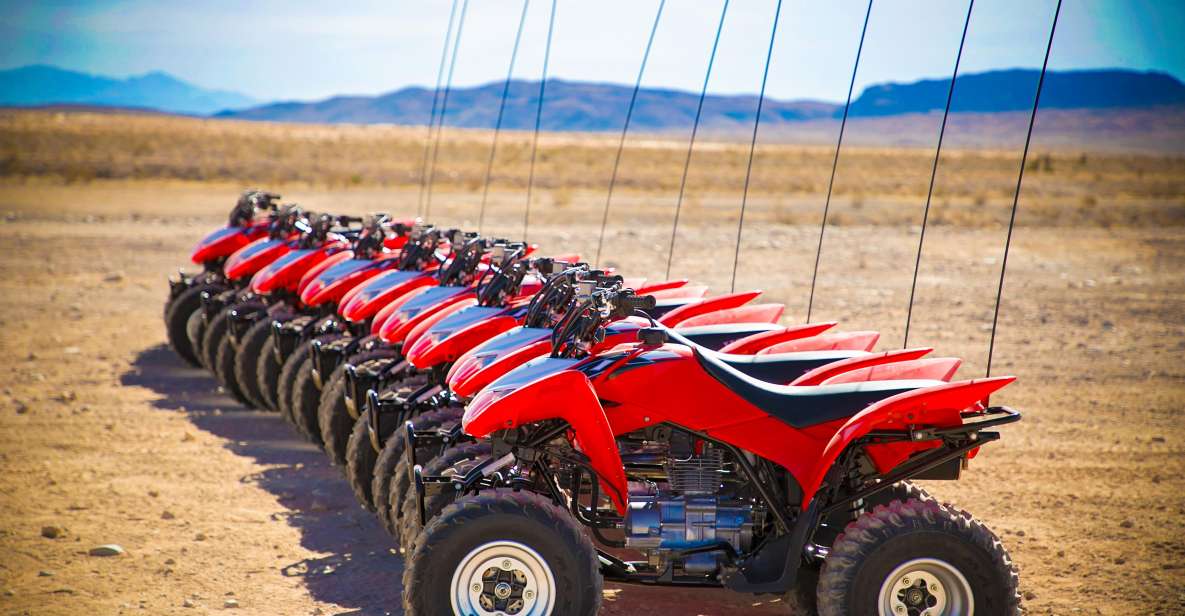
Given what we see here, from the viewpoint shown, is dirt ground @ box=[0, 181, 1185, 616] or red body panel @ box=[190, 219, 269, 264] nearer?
dirt ground @ box=[0, 181, 1185, 616]

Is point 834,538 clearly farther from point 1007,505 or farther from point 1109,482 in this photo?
point 1109,482

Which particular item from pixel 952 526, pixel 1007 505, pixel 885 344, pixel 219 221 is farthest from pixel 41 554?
pixel 219 221

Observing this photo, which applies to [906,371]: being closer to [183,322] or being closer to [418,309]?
[418,309]

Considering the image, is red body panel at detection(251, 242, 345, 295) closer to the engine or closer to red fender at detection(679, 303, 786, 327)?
red fender at detection(679, 303, 786, 327)

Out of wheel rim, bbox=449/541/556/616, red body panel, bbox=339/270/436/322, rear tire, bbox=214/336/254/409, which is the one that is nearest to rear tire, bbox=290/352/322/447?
red body panel, bbox=339/270/436/322

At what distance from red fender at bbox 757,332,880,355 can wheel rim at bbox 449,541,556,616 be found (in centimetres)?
208

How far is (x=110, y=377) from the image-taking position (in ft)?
38.3

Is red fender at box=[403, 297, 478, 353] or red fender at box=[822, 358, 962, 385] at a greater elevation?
red fender at box=[822, 358, 962, 385]

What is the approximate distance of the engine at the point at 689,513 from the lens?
196 inches

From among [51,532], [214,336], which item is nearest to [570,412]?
[51,532]

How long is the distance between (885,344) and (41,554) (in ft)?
30.8

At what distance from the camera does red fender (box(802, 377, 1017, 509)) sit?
4777 millimetres

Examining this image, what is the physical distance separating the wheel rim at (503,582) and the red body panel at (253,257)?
7.01m

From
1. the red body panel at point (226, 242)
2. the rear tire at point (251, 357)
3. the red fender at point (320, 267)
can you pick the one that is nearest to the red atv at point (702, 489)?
the red fender at point (320, 267)
